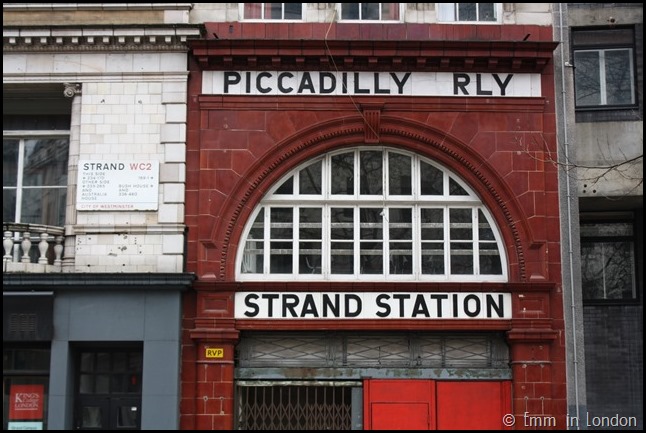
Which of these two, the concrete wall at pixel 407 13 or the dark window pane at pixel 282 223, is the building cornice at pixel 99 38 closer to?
the concrete wall at pixel 407 13

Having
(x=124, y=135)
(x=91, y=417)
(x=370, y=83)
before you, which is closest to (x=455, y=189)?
(x=370, y=83)

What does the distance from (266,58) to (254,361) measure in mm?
5631

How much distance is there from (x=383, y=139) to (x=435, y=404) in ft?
16.3

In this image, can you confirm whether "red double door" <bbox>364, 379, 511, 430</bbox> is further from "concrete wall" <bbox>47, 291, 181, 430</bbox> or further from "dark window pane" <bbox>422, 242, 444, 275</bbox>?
"concrete wall" <bbox>47, 291, 181, 430</bbox>

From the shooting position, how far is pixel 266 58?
16.6 m

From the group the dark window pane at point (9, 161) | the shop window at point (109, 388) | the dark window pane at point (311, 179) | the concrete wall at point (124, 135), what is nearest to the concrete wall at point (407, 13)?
the concrete wall at point (124, 135)

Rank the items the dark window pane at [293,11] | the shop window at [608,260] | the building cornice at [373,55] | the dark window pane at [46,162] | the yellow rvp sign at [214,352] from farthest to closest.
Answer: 1. the shop window at [608,260]
2. the dark window pane at [46,162]
3. the dark window pane at [293,11]
4. the building cornice at [373,55]
5. the yellow rvp sign at [214,352]

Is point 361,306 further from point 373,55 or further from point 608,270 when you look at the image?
point 608,270

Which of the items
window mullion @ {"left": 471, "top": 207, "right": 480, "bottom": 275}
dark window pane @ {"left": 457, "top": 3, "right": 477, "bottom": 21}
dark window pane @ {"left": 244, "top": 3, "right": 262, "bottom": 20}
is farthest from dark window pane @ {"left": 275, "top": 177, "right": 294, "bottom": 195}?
dark window pane @ {"left": 457, "top": 3, "right": 477, "bottom": 21}

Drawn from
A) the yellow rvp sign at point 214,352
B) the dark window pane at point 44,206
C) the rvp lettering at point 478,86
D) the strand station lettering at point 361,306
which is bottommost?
the yellow rvp sign at point 214,352

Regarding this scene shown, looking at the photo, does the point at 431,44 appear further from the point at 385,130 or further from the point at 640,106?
the point at 640,106

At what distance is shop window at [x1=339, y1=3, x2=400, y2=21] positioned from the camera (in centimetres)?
1717

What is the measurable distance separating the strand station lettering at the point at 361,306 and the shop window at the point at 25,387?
3.80 meters

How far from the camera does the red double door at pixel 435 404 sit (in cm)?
1591
